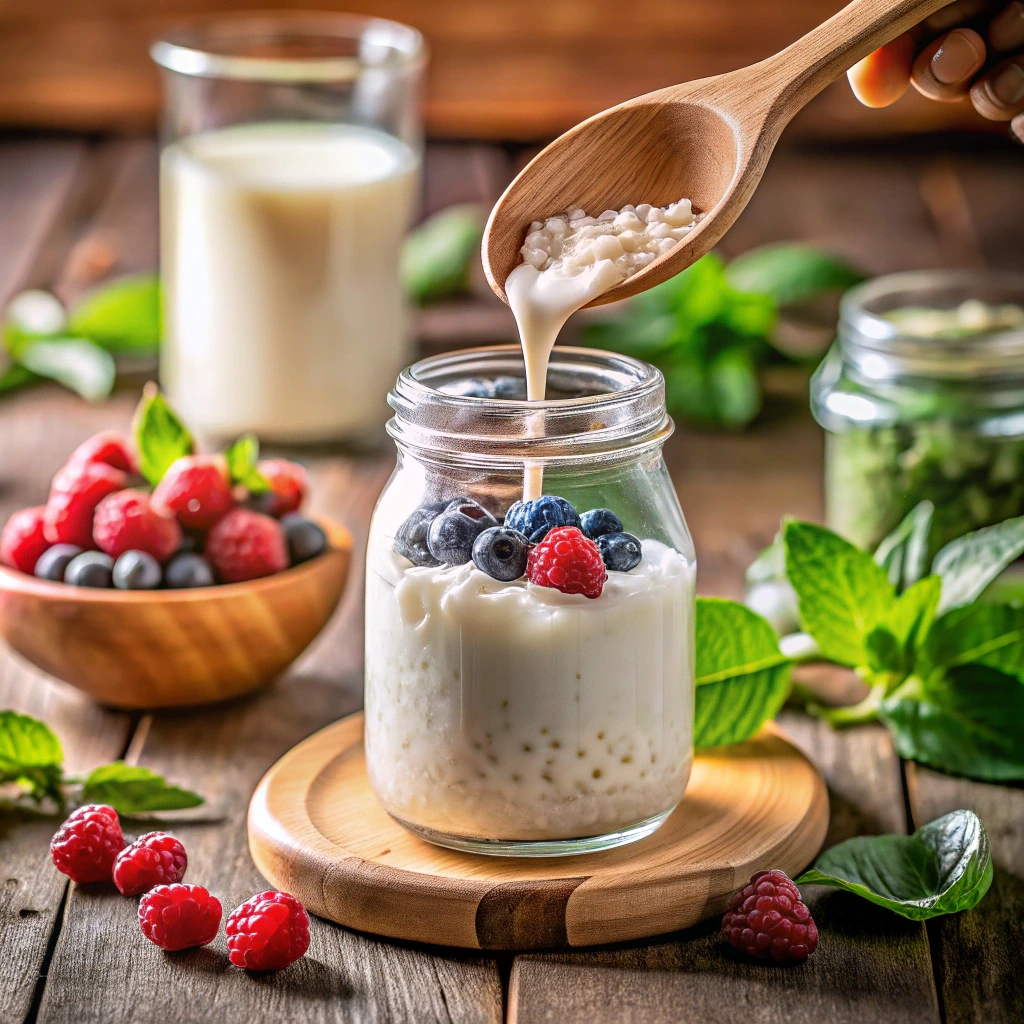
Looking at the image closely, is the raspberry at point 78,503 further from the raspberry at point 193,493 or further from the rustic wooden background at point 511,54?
the rustic wooden background at point 511,54

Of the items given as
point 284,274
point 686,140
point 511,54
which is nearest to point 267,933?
point 686,140

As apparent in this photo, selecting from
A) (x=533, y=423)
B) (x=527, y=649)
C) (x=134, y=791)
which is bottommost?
(x=134, y=791)

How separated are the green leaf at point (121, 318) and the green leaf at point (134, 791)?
3.71ft

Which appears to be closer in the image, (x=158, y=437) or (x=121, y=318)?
(x=158, y=437)

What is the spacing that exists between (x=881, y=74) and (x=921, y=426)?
0.39 meters

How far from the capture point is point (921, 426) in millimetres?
1507

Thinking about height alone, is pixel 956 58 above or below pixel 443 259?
above

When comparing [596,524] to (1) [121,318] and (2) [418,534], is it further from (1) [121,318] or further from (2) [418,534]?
(1) [121,318]

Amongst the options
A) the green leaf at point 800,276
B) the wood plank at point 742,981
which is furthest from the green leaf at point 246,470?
the green leaf at point 800,276

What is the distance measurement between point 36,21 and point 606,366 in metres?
2.63

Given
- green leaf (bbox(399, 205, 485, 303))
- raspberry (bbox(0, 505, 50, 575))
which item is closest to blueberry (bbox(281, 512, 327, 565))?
raspberry (bbox(0, 505, 50, 575))

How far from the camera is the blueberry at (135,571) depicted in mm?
1255

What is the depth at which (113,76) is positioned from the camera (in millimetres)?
3266

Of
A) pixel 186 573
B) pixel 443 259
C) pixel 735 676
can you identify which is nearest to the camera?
pixel 735 676
